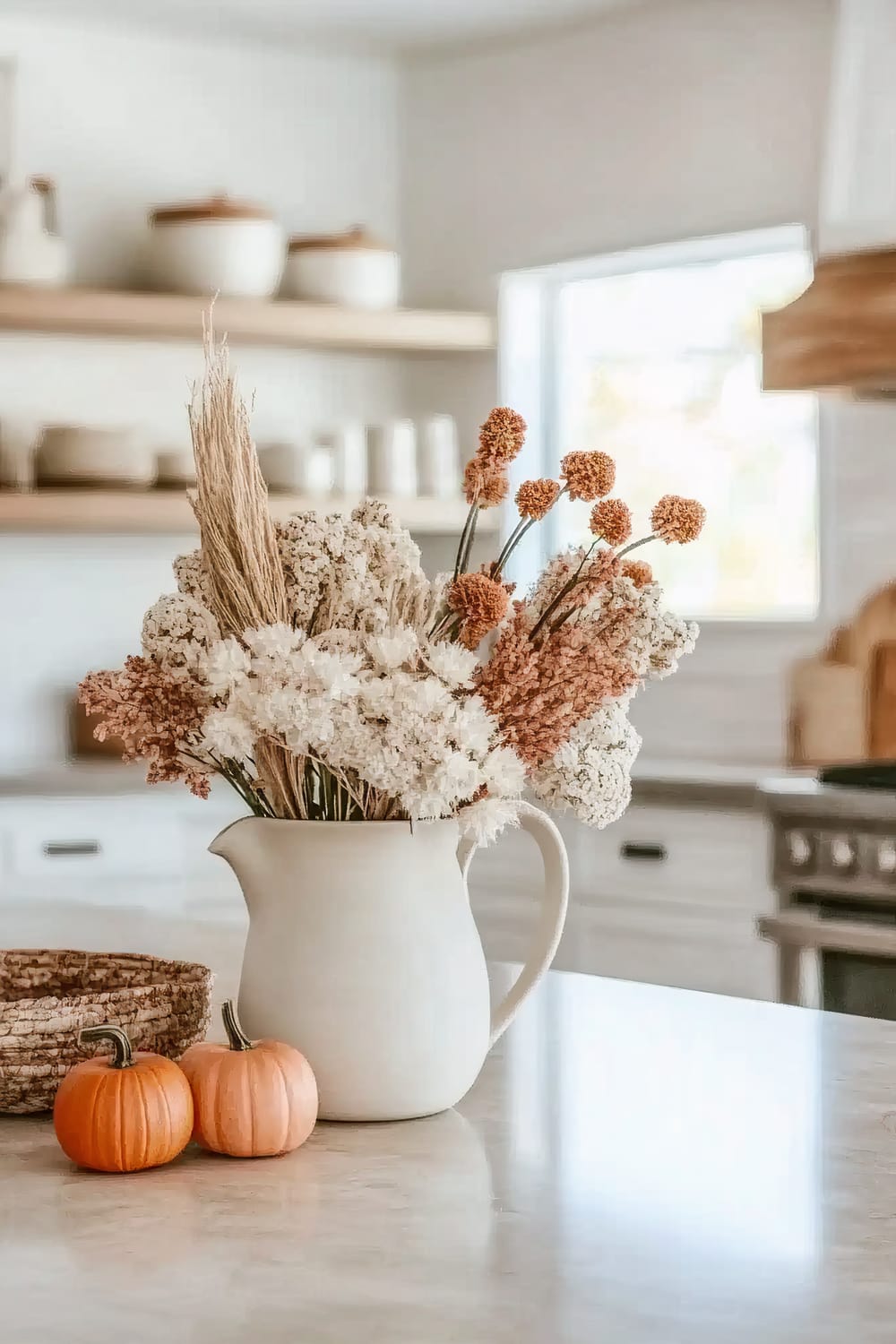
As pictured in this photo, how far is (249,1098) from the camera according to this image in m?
1.18

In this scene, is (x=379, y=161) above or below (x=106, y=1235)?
above

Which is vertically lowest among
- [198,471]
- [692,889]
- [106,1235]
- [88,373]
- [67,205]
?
[692,889]

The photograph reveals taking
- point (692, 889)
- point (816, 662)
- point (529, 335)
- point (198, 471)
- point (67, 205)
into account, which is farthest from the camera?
point (529, 335)

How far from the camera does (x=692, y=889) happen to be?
3850 mm

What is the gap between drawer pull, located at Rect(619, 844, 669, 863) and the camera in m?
3.90

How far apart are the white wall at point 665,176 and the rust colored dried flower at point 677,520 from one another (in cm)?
284

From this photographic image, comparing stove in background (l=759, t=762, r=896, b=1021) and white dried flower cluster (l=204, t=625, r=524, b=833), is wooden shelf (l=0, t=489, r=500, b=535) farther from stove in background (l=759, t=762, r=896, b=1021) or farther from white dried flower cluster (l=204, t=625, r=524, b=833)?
white dried flower cluster (l=204, t=625, r=524, b=833)

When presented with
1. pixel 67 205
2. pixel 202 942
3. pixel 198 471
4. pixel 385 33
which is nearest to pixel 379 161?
pixel 385 33

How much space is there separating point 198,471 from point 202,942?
880 mm

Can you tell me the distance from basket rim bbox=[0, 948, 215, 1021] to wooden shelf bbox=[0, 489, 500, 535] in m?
2.53

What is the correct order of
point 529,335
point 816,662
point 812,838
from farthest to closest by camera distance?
1. point 529,335
2. point 816,662
3. point 812,838

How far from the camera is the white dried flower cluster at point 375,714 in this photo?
1181mm

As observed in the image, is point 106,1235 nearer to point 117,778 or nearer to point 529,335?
point 117,778

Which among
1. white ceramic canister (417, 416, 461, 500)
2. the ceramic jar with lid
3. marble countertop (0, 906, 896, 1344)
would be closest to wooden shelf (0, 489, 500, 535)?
white ceramic canister (417, 416, 461, 500)
